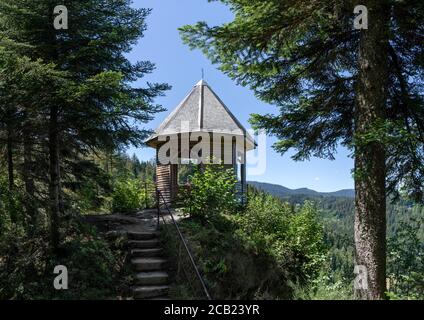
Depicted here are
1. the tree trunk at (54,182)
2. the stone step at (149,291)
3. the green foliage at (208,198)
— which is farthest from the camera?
the green foliage at (208,198)

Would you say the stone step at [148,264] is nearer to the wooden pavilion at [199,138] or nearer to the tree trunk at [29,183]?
the tree trunk at [29,183]

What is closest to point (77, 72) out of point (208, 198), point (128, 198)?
point (208, 198)

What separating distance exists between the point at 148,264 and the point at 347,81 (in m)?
6.24

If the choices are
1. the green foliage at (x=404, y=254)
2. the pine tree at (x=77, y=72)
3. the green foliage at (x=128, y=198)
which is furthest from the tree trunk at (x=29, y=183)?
the green foliage at (x=404, y=254)

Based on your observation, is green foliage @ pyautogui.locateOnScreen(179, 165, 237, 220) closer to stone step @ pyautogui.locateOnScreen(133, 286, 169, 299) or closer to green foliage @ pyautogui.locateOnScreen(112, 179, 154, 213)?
stone step @ pyautogui.locateOnScreen(133, 286, 169, 299)

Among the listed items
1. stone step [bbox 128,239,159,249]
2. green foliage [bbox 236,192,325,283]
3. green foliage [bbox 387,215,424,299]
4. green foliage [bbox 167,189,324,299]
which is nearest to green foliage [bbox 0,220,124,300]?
stone step [bbox 128,239,159,249]

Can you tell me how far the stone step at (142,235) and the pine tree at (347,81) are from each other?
3.97 meters

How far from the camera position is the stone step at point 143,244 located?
8.76 meters

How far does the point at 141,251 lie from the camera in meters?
8.54

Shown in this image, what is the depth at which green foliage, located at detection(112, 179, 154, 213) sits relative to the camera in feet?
47.5

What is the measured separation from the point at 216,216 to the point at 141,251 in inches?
104

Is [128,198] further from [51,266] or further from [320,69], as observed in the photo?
[320,69]

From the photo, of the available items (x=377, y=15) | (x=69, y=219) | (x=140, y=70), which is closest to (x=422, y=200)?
(x=377, y=15)
